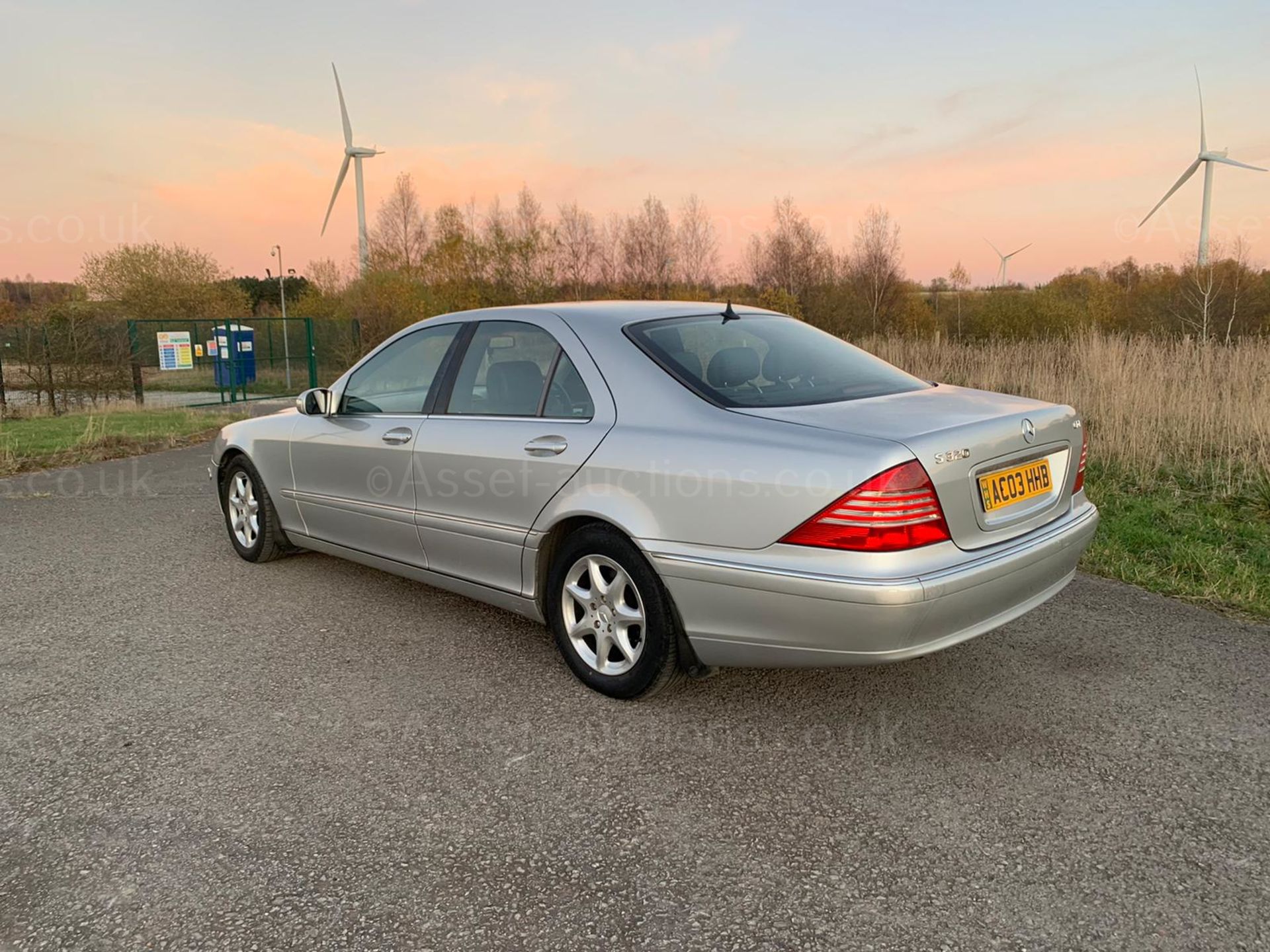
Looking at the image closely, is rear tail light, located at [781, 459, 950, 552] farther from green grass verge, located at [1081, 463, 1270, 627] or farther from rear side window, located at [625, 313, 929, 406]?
green grass verge, located at [1081, 463, 1270, 627]

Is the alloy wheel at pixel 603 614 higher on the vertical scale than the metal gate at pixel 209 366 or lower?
lower

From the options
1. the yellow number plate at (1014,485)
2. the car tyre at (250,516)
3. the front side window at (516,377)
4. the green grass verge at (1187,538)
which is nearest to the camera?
the yellow number plate at (1014,485)

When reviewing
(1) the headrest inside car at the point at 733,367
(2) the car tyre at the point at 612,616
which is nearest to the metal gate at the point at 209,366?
(2) the car tyre at the point at 612,616

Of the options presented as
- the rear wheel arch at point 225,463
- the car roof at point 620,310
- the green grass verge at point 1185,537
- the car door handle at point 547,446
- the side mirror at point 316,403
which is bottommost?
the green grass verge at point 1185,537

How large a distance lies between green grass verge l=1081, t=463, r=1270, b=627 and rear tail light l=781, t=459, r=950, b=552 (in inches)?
106

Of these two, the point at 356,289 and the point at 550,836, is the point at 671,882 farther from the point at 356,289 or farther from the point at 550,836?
the point at 356,289

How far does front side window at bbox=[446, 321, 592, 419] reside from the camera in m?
3.46

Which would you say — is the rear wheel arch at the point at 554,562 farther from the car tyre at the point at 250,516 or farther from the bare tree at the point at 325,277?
the bare tree at the point at 325,277

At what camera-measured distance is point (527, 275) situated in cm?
3070

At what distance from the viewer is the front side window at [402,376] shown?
13.6ft

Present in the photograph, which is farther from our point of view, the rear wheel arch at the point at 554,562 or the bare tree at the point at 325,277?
the bare tree at the point at 325,277

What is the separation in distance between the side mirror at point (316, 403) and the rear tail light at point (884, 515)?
9.62 ft

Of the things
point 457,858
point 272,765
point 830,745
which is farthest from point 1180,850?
point 272,765

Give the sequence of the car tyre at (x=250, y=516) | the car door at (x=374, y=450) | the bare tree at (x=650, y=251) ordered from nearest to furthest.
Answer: the car door at (x=374, y=450) < the car tyre at (x=250, y=516) < the bare tree at (x=650, y=251)
